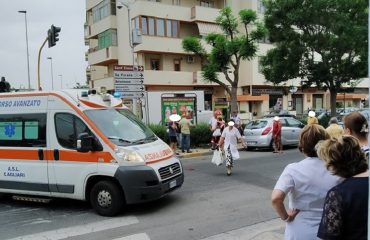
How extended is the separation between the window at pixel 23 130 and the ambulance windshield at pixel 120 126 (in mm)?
1035

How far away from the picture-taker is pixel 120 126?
27.5 feet

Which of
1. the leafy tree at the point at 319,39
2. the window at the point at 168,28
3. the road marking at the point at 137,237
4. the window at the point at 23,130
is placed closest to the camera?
the road marking at the point at 137,237

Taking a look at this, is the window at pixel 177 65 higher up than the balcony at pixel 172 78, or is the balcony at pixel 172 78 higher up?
the window at pixel 177 65

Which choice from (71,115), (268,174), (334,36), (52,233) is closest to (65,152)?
(71,115)

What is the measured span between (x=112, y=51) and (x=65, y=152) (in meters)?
35.4

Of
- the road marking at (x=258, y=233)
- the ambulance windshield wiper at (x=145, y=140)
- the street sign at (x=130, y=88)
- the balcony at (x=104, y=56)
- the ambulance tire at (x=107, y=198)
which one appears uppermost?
the balcony at (x=104, y=56)

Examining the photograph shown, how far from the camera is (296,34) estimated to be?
25.1 metres

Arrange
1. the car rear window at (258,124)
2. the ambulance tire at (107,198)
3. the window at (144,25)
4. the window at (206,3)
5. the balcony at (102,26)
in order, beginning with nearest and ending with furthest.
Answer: the ambulance tire at (107,198), the car rear window at (258,124), the window at (144,25), the balcony at (102,26), the window at (206,3)

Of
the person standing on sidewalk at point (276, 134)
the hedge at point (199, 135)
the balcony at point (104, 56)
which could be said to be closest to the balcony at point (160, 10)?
the balcony at point (104, 56)

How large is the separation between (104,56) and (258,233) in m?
39.2

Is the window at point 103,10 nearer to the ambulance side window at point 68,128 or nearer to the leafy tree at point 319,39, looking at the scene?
the leafy tree at point 319,39

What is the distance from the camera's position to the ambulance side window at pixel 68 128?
8.04 metres

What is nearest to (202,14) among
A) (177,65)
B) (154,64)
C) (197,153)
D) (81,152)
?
(177,65)

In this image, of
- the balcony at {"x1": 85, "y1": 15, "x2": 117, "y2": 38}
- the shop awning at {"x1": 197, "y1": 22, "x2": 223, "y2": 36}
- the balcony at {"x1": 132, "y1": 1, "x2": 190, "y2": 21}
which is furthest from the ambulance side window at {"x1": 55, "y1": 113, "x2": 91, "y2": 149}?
the balcony at {"x1": 85, "y1": 15, "x2": 117, "y2": 38}
